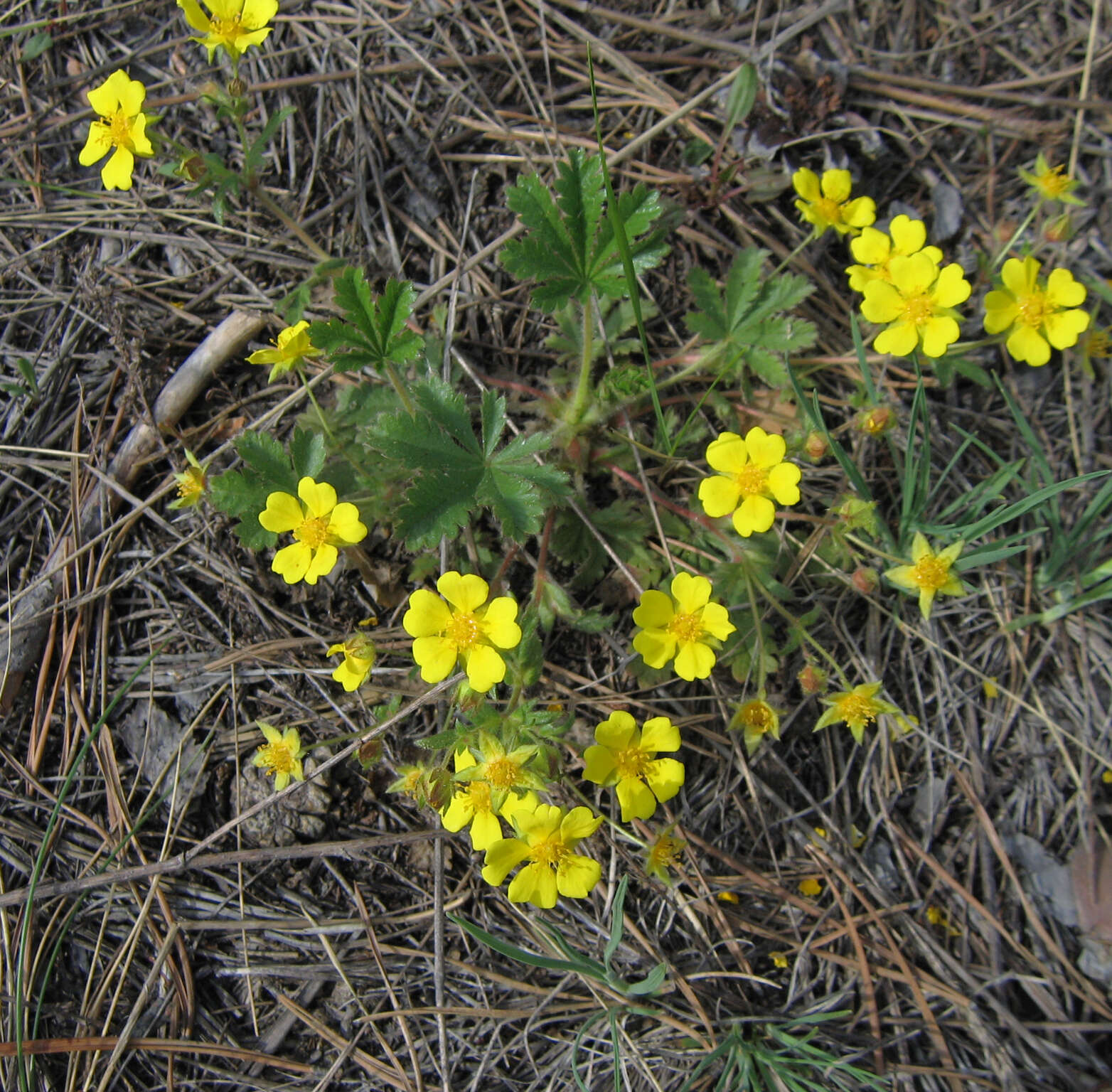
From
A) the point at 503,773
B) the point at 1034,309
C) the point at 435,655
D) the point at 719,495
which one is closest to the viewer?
the point at 503,773

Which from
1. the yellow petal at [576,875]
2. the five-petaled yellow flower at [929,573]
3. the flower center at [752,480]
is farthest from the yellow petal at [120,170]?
the five-petaled yellow flower at [929,573]

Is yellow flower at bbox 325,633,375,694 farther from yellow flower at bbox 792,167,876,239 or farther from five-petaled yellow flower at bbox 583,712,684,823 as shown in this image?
yellow flower at bbox 792,167,876,239

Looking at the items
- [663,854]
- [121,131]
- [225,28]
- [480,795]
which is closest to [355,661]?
[480,795]

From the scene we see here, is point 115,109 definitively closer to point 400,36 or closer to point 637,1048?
point 400,36

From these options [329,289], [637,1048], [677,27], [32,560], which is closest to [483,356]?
[329,289]

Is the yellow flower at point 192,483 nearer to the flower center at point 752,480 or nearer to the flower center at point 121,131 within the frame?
the flower center at point 121,131

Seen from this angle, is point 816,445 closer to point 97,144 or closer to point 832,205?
point 832,205
